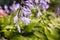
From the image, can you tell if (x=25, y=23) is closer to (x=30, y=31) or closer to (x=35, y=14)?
(x=30, y=31)

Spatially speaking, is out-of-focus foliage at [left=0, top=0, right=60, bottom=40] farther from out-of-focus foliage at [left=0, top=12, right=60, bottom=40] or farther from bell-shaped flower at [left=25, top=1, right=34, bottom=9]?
bell-shaped flower at [left=25, top=1, right=34, bottom=9]

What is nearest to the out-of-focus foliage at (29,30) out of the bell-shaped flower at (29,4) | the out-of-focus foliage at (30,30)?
the out-of-focus foliage at (30,30)

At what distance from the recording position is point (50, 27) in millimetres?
3207

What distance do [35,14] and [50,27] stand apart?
0.48 meters

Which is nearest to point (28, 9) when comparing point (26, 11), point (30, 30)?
point (26, 11)

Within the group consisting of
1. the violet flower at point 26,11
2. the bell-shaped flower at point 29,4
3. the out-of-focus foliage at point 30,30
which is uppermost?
the bell-shaped flower at point 29,4

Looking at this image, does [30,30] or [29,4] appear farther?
[29,4]

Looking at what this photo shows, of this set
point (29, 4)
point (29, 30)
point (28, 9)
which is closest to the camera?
point (29, 30)

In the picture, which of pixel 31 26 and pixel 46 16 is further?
pixel 46 16

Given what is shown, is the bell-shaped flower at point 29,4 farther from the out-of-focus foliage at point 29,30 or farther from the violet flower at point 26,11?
the out-of-focus foliage at point 29,30

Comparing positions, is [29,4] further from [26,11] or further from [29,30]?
[29,30]

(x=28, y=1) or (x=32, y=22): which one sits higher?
(x=28, y=1)

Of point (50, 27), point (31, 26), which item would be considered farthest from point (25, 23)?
point (50, 27)

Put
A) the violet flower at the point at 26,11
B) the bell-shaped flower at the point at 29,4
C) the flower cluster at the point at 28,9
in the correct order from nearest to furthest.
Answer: the flower cluster at the point at 28,9, the violet flower at the point at 26,11, the bell-shaped flower at the point at 29,4
